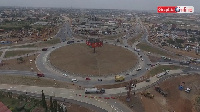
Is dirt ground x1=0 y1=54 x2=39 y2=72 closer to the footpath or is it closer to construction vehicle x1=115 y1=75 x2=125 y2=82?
the footpath

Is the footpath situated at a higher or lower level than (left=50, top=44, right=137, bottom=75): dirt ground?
lower

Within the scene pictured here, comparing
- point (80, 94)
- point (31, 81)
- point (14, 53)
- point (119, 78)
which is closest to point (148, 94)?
point (119, 78)

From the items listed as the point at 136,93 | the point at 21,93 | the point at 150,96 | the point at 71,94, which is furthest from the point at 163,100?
the point at 21,93

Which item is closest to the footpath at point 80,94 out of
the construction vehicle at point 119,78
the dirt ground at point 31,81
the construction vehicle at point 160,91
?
the dirt ground at point 31,81

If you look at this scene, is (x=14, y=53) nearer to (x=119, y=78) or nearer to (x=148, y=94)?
(x=119, y=78)

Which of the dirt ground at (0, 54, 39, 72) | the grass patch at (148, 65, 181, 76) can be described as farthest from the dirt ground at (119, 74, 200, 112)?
the dirt ground at (0, 54, 39, 72)

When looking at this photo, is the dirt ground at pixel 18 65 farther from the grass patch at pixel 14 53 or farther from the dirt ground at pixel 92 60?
the dirt ground at pixel 92 60

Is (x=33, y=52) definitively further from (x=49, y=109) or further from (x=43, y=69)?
(x=49, y=109)
